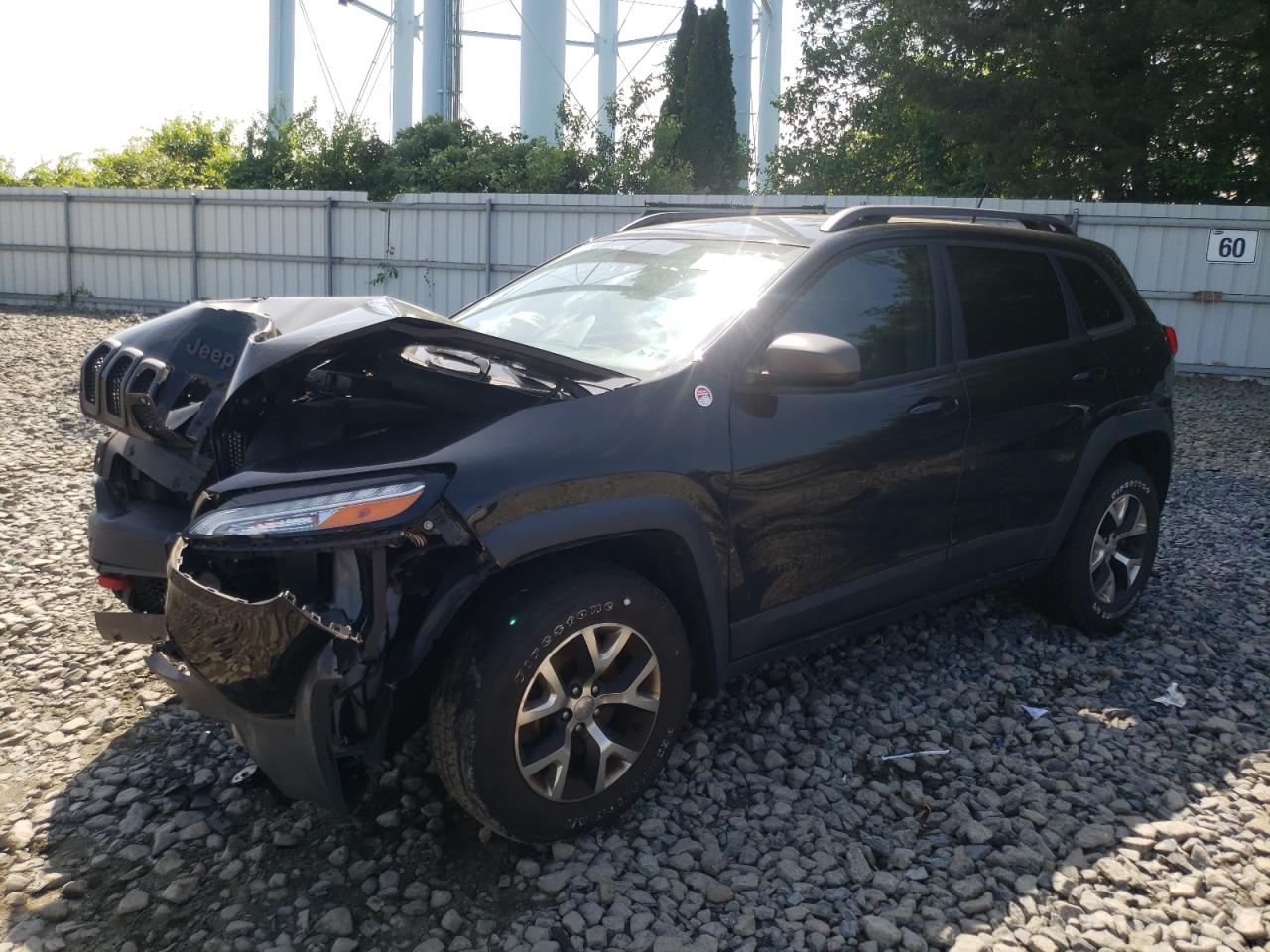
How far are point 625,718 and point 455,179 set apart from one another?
21.5m

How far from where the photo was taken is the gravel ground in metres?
2.73

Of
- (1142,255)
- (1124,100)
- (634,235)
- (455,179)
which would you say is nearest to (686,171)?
(455,179)

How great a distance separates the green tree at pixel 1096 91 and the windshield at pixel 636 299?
47.4 ft

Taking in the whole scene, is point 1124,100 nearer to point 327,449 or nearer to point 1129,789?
point 1129,789

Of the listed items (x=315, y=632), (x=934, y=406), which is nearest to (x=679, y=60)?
(x=934, y=406)

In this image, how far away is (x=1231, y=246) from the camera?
13.9m

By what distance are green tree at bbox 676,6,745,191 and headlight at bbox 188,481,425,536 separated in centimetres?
2743

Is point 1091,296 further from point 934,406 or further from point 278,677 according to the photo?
point 278,677

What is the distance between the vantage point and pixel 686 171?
24.8m

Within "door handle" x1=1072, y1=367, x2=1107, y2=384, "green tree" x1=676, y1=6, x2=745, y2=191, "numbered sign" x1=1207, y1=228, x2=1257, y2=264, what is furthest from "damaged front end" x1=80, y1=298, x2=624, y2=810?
"green tree" x1=676, y1=6, x2=745, y2=191

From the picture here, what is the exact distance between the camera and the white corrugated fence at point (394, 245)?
1410 cm

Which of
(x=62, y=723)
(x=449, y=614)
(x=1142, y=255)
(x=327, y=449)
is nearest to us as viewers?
(x=449, y=614)

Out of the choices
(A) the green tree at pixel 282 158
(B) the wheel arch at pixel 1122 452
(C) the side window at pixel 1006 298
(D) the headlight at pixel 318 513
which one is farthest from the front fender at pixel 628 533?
(A) the green tree at pixel 282 158

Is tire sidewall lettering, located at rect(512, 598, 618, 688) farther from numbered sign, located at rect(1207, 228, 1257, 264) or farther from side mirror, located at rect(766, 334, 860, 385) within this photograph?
numbered sign, located at rect(1207, 228, 1257, 264)
